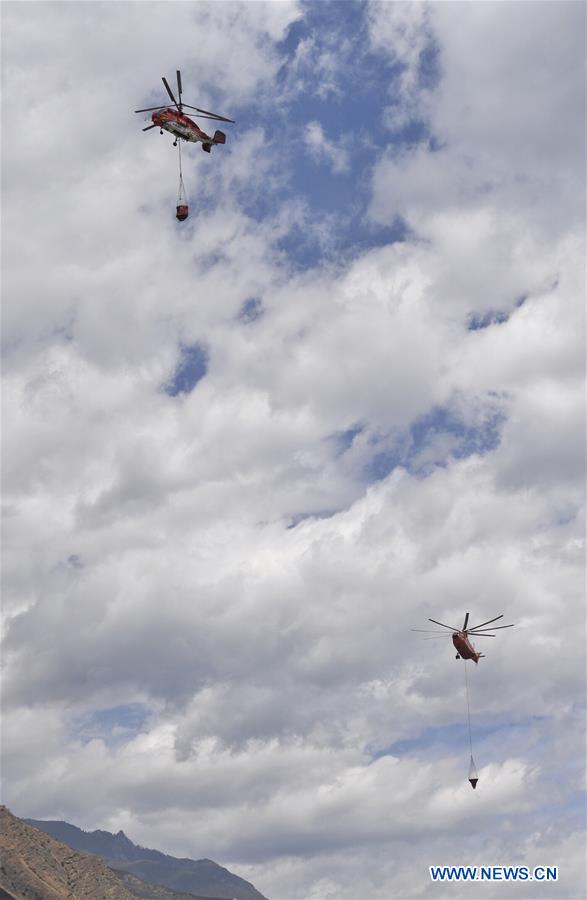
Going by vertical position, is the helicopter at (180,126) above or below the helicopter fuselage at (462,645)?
above

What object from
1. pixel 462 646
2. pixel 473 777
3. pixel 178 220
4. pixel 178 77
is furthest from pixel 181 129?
pixel 473 777

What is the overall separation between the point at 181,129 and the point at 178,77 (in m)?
4.64

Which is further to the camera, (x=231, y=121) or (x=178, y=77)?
(x=178, y=77)

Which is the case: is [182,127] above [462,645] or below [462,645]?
above

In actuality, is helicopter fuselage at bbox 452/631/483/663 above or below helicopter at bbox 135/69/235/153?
below

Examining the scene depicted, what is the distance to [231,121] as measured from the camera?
9188cm

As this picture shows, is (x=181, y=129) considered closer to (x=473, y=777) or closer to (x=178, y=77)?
(x=178, y=77)

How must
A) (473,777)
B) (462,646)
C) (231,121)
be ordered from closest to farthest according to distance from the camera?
(231,121), (473,777), (462,646)

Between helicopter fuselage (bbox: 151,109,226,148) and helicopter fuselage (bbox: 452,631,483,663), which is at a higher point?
helicopter fuselage (bbox: 151,109,226,148)

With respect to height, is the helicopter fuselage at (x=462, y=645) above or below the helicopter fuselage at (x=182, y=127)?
below

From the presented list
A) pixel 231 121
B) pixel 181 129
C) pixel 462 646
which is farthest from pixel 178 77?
pixel 462 646

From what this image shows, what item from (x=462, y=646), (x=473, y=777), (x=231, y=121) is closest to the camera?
(x=231, y=121)

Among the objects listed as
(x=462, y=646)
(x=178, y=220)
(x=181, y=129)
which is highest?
(x=181, y=129)

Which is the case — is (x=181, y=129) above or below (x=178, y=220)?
above
